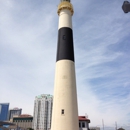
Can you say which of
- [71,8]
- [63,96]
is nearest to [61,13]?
[71,8]

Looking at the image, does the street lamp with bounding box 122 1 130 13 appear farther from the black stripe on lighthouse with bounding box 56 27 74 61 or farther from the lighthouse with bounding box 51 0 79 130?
the black stripe on lighthouse with bounding box 56 27 74 61

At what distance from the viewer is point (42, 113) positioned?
124188mm

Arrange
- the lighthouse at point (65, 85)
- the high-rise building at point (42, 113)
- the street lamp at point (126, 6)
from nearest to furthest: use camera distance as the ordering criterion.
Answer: the street lamp at point (126, 6) → the lighthouse at point (65, 85) → the high-rise building at point (42, 113)

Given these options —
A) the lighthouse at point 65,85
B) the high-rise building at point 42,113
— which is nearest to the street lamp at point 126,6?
the lighthouse at point 65,85

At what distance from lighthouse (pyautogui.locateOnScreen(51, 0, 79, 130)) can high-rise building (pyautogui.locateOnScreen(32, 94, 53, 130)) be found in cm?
11069

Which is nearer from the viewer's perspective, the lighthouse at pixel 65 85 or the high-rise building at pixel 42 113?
the lighthouse at pixel 65 85

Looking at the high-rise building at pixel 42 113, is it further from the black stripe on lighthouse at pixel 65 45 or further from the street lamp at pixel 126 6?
the street lamp at pixel 126 6

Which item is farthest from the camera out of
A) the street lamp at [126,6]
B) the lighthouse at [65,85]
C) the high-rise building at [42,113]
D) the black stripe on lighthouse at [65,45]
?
the high-rise building at [42,113]

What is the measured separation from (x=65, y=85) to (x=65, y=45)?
5701mm

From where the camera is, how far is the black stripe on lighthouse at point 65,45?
20672 millimetres

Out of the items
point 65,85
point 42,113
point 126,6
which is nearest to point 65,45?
point 65,85

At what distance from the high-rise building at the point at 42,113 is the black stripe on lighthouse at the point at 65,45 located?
111m

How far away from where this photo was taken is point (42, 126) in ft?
397

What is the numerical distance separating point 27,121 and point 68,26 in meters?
133
